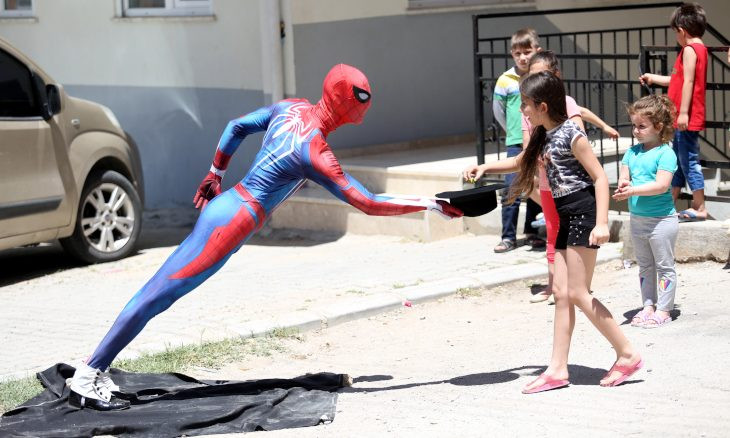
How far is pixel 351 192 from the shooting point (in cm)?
566

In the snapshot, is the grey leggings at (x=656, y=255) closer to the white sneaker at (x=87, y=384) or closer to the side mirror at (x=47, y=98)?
the white sneaker at (x=87, y=384)

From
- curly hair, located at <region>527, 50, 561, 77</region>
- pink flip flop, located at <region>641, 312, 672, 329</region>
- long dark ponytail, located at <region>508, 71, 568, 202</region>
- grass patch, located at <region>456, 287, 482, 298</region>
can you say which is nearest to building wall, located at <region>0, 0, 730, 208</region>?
grass patch, located at <region>456, 287, 482, 298</region>

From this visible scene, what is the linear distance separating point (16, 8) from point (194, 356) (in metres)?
8.88

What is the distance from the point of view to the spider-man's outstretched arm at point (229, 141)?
20.2 feet

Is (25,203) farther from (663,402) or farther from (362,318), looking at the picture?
(663,402)

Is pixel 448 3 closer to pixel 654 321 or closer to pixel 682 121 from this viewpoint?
pixel 682 121

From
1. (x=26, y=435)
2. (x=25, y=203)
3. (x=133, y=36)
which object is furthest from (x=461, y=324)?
(x=133, y=36)

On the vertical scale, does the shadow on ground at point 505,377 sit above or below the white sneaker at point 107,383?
below

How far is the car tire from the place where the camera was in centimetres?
1024

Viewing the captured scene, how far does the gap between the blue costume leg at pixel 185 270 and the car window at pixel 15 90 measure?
4335 millimetres

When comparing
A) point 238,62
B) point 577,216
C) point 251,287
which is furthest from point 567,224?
point 238,62

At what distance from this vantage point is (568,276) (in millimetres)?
5730

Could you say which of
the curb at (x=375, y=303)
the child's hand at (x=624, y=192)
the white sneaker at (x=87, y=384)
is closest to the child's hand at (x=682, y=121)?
the curb at (x=375, y=303)

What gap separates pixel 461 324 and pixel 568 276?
1836 millimetres
